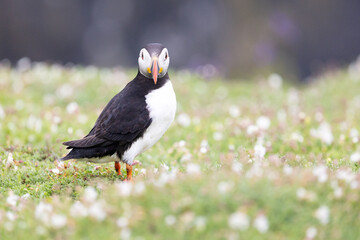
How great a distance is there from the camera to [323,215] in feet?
15.3

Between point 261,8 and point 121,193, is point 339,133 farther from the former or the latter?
point 261,8

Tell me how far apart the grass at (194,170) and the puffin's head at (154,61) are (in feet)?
3.71

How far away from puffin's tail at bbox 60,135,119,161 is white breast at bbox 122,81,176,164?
0.63 ft

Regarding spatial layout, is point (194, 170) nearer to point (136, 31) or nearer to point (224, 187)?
point (224, 187)

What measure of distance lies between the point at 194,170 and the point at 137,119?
1.45 m

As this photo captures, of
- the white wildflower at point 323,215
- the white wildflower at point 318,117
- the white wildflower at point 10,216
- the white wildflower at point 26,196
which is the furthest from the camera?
the white wildflower at point 318,117

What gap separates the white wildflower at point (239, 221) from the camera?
14.4ft

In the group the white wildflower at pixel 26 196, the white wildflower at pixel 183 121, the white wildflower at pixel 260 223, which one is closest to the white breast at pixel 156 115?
the white wildflower at pixel 26 196

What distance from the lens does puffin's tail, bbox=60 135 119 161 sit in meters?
6.45

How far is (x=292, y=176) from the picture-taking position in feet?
16.3

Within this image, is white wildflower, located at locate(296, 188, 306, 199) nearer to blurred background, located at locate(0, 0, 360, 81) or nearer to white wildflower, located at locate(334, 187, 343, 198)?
white wildflower, located at locate(334, 187, 343, 198)

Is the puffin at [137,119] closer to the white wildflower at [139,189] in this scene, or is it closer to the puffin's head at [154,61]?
the puffin's head at [154,61]

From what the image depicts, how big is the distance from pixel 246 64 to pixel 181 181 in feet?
49.9

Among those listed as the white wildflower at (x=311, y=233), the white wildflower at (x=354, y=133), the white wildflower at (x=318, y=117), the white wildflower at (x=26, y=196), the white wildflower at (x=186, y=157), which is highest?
the white wildflower at (x=318, y=117)
